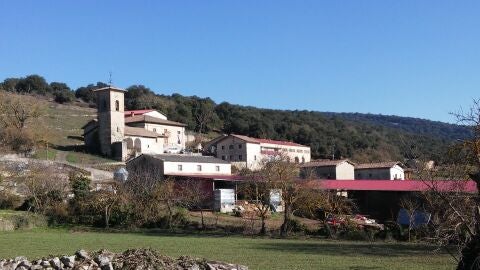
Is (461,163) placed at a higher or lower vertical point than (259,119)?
lower

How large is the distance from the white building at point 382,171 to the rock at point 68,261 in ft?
228

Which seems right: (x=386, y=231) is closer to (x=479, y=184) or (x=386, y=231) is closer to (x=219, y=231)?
(x=219, y=231)

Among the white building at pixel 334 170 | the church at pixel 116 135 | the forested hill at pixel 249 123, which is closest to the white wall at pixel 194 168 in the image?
the white building at pixel 334 170

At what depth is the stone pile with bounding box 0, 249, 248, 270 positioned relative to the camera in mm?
12336

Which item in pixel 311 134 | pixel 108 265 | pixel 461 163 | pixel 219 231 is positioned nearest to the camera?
pixel 108 265

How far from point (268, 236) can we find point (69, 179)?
24466 mm

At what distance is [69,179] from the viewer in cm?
5397

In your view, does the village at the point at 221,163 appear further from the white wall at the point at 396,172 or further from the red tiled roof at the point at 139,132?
the white wall at the point at 396,172

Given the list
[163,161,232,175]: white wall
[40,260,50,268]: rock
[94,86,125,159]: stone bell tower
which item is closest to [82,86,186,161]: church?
Answer: [94,86,125,159]: stone bell tower

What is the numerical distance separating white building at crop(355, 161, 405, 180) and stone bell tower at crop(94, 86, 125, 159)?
37755mm

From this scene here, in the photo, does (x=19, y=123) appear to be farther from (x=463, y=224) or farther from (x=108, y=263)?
(x=463, y=224)

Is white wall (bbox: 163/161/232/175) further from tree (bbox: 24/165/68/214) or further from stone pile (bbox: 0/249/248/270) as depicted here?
stone pile (bbox: 0/249/248/270)

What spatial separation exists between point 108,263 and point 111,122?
74217 mm

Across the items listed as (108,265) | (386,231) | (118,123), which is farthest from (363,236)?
(118,123)
